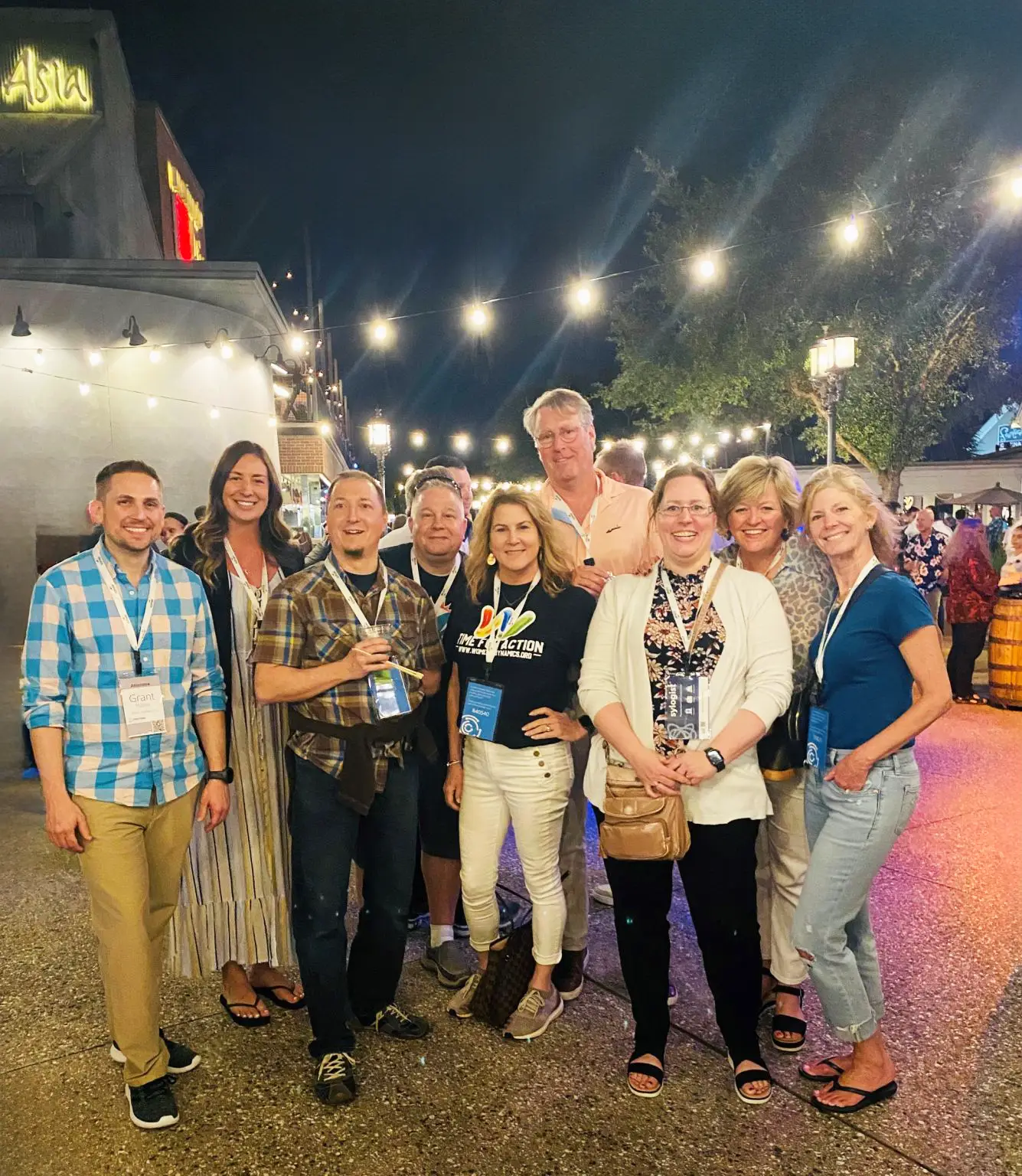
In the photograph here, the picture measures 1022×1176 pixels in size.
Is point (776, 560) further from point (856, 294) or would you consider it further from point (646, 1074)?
point (856, 294)

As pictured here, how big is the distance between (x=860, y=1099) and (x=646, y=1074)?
2.17 ft

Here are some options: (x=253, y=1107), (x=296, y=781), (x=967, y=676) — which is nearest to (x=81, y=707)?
(x=296, y=781)

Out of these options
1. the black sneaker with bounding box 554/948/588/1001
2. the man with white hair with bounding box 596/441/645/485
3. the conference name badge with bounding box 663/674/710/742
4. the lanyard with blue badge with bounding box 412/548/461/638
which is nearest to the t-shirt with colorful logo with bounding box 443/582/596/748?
the conference name badge with bounding box 663/674/710/742

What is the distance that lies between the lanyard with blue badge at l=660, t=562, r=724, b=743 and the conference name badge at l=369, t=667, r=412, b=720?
0.90 meters

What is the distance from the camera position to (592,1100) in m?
2.77

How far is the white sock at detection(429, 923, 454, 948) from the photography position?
376 cm

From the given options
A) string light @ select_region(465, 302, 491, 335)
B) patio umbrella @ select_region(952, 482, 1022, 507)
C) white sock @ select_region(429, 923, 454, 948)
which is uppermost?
string light @ select_region(465, 302, 491, 335)

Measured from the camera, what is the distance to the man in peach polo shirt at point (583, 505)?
365cm

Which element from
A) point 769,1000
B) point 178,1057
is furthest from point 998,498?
point 178,1057

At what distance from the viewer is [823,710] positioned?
9.20 ft

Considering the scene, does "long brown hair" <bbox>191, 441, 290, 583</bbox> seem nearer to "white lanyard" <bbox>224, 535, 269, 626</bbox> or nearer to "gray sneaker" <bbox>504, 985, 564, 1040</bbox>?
"white lanyard" <bbox>224, 535, 269, 626</bbox>

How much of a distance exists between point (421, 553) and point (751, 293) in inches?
663

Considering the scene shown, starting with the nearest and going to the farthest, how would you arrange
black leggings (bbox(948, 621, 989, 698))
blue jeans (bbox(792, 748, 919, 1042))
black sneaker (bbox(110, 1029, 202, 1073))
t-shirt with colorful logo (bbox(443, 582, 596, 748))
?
blue jeans (bbox(792, 748, 919, 1042)) < black sneaker (bbox(110, 1029, 202, 1073)) < t-shirt with colorful logo (bbox(443, 582, 596, 748)) < black leggings (bbox(948, 621, 989, 698))

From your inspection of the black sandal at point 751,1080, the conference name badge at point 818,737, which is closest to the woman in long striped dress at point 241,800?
the black sandal at point 751,1080
